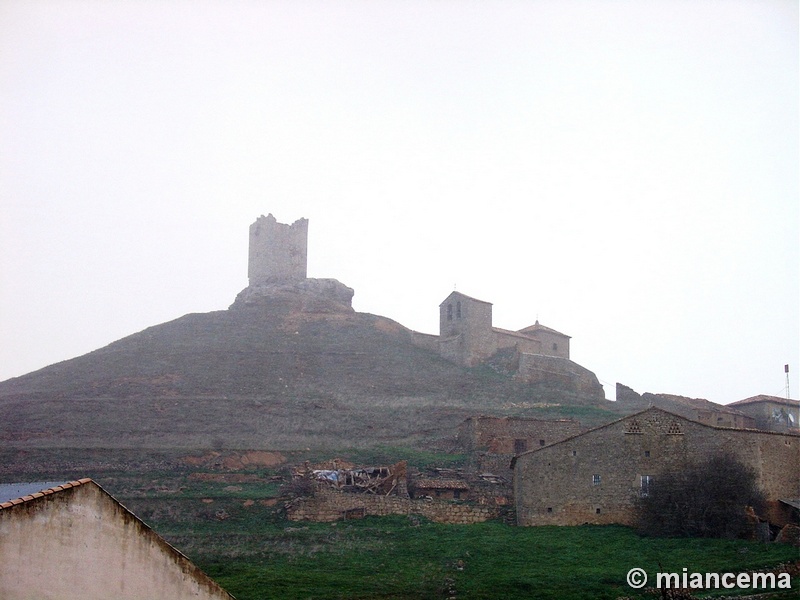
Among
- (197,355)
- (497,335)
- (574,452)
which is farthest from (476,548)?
(197,355)

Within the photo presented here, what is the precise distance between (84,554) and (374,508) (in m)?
21.9

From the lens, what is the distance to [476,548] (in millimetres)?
30359

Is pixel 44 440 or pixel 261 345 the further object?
pixel 261 345

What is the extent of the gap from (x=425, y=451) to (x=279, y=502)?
12074 millimetres

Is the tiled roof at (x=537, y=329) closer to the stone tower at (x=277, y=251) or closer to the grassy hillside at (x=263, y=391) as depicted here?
the grassy hillside at (x=263, y=391)

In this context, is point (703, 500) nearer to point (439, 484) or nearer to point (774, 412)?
point (439, 484)

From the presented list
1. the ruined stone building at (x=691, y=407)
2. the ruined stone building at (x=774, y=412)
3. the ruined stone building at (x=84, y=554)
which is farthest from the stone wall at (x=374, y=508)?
the ruined stone building at (x=774, y=412)

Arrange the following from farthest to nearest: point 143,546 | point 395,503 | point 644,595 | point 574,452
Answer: point 395,503, point 574,452, point 644,595, point 143,546

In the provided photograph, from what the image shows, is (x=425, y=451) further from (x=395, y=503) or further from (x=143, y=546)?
(x=143, y=546)

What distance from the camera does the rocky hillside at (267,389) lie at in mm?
55750

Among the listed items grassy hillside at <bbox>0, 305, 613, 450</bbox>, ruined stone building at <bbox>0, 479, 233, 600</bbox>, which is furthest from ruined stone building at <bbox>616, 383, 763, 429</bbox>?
ruined stone building at <bbox>0, 479, 233, 600</bbox>

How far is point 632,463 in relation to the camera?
33.1 meters

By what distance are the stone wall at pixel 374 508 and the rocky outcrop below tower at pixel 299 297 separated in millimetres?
44217

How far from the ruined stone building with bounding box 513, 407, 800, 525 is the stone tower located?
5130 centimetres
